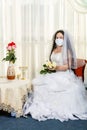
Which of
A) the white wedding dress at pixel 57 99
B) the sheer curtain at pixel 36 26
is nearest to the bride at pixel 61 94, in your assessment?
the white wedding dress at pixel 57 99

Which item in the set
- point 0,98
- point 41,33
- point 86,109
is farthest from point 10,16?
point 86,109

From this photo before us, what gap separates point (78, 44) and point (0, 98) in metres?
1.99

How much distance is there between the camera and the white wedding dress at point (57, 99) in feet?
12.5

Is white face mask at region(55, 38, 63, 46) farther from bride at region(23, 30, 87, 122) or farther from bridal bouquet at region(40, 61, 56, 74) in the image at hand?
bridal bouquet at region(40, 61, 56, 74)

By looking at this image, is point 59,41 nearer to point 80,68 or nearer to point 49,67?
point 49,67

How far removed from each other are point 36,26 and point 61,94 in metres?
1.62

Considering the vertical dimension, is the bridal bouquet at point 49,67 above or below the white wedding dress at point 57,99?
above

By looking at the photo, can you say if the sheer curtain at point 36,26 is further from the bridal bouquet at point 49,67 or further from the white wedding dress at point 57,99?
the white wedding dress at point 57,99

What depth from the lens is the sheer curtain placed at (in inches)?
194

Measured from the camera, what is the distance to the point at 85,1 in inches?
183

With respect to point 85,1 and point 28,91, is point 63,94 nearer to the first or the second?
point 28,91


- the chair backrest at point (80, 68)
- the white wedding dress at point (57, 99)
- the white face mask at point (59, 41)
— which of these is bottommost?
the white wedding dress at point (57, 99)

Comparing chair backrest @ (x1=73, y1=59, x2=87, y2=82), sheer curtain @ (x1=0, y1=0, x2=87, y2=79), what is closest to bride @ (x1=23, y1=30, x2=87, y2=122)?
chair backrest @ (x1=73, y1=59, x2=87, y2=82)

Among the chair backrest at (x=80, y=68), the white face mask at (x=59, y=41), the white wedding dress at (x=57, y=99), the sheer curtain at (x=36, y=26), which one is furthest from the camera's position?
the sheer curtain at (x=36, y=26)
